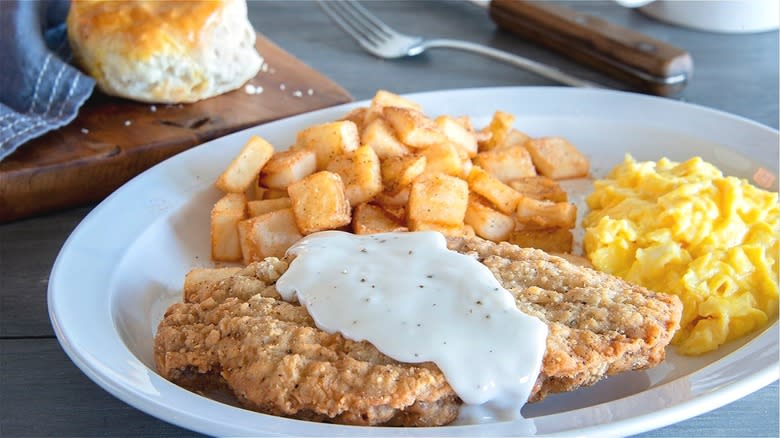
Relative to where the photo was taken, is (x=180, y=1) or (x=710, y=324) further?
(x=180, y=1)

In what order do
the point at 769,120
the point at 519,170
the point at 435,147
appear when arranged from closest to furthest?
the point at 435,147, the point at 519,170, the point at 769,120

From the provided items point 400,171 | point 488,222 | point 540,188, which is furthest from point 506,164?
point 400,171

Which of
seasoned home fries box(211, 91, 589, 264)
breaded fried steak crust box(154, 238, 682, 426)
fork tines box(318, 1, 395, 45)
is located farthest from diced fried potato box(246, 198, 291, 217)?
fork tines box(318, 1, 395, 45)

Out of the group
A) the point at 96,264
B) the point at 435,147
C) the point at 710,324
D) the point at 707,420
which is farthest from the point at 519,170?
the point at 96,264

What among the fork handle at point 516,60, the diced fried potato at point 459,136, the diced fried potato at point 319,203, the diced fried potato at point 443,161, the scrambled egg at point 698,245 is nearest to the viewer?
the scrambled egg at point 698,245

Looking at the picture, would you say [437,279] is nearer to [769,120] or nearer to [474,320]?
[474,320]

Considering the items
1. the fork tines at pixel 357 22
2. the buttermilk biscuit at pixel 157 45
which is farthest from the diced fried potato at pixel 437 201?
the fork tines at pixel 357 22

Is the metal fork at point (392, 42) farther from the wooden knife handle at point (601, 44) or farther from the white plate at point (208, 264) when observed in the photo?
the white plate at point (208, 264)

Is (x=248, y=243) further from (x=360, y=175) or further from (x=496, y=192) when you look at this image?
(x=496, y=192)
